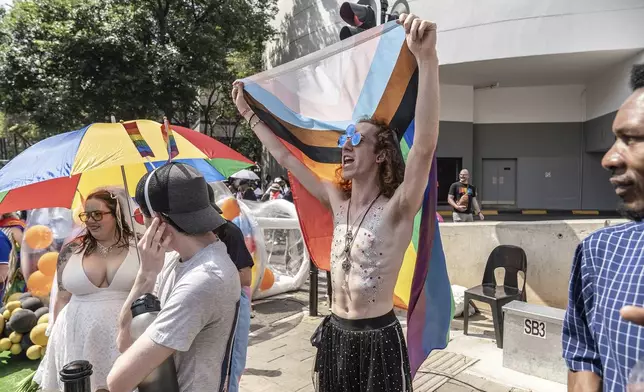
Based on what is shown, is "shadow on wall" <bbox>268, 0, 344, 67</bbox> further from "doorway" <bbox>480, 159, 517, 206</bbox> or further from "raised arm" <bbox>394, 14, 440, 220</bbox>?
"raised arm" <bbox>394, 14, 440, 220</bbox>

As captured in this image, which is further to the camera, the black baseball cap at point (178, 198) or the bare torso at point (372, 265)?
the bare torso at point (372, 265)

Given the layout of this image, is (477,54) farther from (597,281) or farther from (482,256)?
(597,281)

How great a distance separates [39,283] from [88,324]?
319 cm

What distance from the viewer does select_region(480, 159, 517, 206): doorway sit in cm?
1812

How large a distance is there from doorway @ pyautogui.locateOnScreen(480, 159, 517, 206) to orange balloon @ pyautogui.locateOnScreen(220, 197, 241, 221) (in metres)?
14.8

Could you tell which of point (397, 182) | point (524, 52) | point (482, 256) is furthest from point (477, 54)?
point (397, 182)

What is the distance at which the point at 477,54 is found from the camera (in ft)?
45.5

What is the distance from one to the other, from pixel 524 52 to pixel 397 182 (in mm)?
13380

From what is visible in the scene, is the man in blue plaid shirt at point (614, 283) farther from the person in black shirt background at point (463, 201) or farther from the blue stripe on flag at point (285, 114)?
the person in black shirt background at point (463, 201)

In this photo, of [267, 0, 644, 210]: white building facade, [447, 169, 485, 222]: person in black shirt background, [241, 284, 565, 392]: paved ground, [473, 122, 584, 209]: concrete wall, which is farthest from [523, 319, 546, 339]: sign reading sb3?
[473, 122, 584, 209]: concrete wall

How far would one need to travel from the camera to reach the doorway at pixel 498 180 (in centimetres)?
1812

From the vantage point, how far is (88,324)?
2.52 metres

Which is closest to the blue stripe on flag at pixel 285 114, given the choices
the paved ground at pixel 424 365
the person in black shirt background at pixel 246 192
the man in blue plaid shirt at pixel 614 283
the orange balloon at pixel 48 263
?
the man in blue plaid shirt at pixel 614 283

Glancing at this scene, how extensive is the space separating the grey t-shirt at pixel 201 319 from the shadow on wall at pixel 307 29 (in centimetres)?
1684
